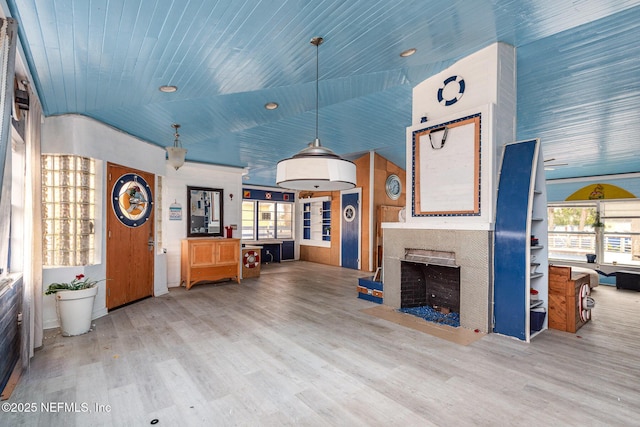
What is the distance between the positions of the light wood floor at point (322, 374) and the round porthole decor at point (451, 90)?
3.01 m

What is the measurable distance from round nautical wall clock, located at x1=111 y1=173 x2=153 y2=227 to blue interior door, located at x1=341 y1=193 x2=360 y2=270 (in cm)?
537

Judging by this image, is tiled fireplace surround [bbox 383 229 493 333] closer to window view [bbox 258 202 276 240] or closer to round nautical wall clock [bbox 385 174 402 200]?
round nautical wall clock [bbox 385 174 402 200]

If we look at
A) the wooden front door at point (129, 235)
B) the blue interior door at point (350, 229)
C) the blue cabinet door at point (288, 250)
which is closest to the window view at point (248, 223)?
the blue cabinet door at point (288, 250)

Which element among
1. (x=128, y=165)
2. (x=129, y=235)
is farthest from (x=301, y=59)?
(x=129, y=235)

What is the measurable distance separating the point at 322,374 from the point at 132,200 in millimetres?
4165

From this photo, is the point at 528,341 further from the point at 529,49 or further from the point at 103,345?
the point at 103,345

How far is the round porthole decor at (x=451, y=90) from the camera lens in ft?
13.4

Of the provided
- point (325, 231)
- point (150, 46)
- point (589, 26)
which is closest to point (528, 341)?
point (589, 26)

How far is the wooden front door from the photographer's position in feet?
15.1

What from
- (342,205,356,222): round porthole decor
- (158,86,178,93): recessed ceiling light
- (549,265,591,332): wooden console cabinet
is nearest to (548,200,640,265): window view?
(549,265,591,332): wooden console cabinet

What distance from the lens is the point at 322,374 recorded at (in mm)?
2678

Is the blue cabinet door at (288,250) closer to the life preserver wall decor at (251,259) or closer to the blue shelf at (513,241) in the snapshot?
the life preserver wall decor at (251,259)

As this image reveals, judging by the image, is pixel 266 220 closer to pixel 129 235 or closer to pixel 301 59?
pixel 129 235

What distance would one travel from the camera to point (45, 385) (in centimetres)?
248
